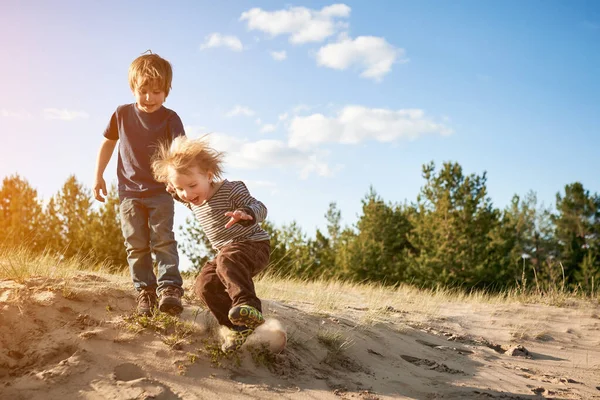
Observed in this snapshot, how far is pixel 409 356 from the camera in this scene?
538 cm

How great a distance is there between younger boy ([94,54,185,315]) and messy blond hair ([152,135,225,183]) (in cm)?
42

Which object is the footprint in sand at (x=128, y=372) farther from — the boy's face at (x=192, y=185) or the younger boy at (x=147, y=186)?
the boy's face at (x=192, y=185)

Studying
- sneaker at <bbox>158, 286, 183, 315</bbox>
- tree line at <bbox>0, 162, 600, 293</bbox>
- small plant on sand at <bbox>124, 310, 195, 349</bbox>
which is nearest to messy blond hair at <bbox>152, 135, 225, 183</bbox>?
sneaker at <bbox>158, 286, 183, 315</bbox>

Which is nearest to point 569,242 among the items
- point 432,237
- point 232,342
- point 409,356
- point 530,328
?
point 432,237

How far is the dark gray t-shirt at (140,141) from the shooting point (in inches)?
173

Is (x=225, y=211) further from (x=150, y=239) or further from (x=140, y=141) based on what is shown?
(x=140, y=141)

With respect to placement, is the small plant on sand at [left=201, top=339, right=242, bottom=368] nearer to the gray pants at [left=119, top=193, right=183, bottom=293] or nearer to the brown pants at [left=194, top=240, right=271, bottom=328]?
the brown pants at [left=194, top=240, right=271, bottom=328]

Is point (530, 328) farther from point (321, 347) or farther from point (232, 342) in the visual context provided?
point (232, 342)

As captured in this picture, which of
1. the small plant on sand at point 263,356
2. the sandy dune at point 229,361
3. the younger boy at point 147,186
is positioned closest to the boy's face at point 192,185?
the younger boy at point 147,186

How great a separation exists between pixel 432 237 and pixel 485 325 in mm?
15874

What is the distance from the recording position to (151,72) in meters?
4.21

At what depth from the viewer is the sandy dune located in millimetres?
3541

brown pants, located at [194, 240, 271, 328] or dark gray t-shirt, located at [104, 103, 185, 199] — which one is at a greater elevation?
dark gray t-shirt, located at [104, 103, 185, 199]

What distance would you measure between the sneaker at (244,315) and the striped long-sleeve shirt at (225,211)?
0.64 meters
